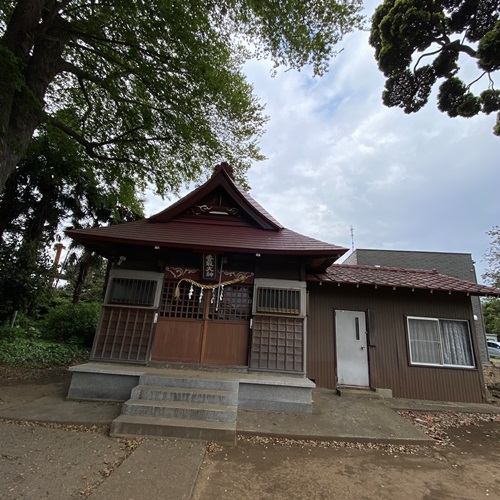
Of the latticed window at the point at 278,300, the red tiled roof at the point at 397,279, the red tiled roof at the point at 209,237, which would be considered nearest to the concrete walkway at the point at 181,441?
the latticed window at the point at 278,300

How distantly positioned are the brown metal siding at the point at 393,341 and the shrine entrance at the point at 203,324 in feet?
7.02

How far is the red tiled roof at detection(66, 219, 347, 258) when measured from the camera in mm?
5578

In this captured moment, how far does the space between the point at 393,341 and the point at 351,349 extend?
43.3 inches

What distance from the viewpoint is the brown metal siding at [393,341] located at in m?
6.71

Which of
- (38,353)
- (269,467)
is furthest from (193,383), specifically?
(38,353)

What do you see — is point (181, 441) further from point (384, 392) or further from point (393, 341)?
point (393, 341)

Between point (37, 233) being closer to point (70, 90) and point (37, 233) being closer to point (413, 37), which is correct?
point (70, 90)

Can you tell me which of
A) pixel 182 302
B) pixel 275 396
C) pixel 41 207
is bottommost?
pixel 275 396

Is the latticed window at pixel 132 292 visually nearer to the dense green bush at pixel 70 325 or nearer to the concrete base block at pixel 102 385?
the concrete base block at pixel 102 385

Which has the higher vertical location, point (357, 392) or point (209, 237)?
point (209, 237)

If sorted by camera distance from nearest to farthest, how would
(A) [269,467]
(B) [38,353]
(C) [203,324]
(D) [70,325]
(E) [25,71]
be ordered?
1. (A) [269,467]
2. (E) [25,71]
3. (C) [203,324]
4. (B) [38,353]
5. (D) [70,325]

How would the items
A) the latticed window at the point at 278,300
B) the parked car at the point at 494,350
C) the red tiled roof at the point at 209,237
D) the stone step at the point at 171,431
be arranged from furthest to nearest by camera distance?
the parked car at the point at 494,350 < the latticed window at the point at 278,300 < the red tiled roof at the point at 209,237 < the stone step at the point at 171,431

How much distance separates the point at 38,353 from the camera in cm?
823

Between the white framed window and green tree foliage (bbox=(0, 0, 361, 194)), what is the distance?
23.8ft
